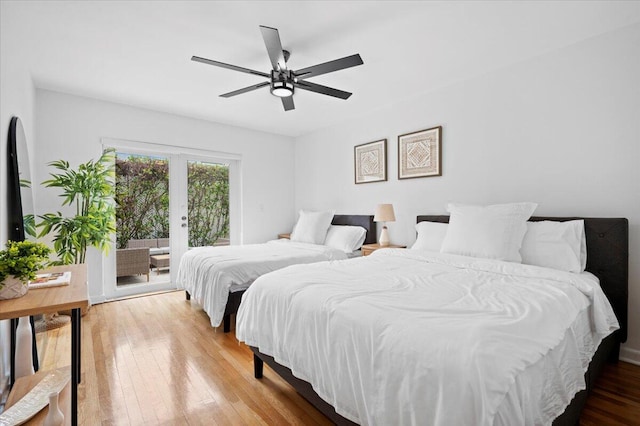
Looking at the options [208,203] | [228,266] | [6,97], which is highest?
[6,97]

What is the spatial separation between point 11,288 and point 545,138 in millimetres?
3821

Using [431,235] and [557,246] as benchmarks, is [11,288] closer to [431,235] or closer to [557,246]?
[431,235]

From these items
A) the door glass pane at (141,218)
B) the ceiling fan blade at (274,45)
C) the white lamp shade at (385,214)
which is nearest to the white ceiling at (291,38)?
the ceiling fan blade at (274,45)

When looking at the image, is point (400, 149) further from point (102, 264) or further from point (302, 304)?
point (102, 264)

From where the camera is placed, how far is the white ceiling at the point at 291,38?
2145 millimetres

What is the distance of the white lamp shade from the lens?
3.83 meters

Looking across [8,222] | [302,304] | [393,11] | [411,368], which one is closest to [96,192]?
[8,222]

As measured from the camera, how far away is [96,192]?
11.5 feet

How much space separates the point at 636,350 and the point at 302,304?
2.66 metres

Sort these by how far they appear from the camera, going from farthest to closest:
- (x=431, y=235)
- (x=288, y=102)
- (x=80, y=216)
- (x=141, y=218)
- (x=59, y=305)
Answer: (x=141, y=218) → (x=80, y=216) → (x=431, y=235) → (x=288, y=102) → (x=59, y=305)

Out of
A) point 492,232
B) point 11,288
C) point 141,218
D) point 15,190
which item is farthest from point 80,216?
point 492,232

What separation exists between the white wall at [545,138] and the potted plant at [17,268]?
347 centimetres

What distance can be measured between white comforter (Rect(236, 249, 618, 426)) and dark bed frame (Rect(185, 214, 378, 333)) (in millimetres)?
862

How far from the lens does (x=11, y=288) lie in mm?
1368
